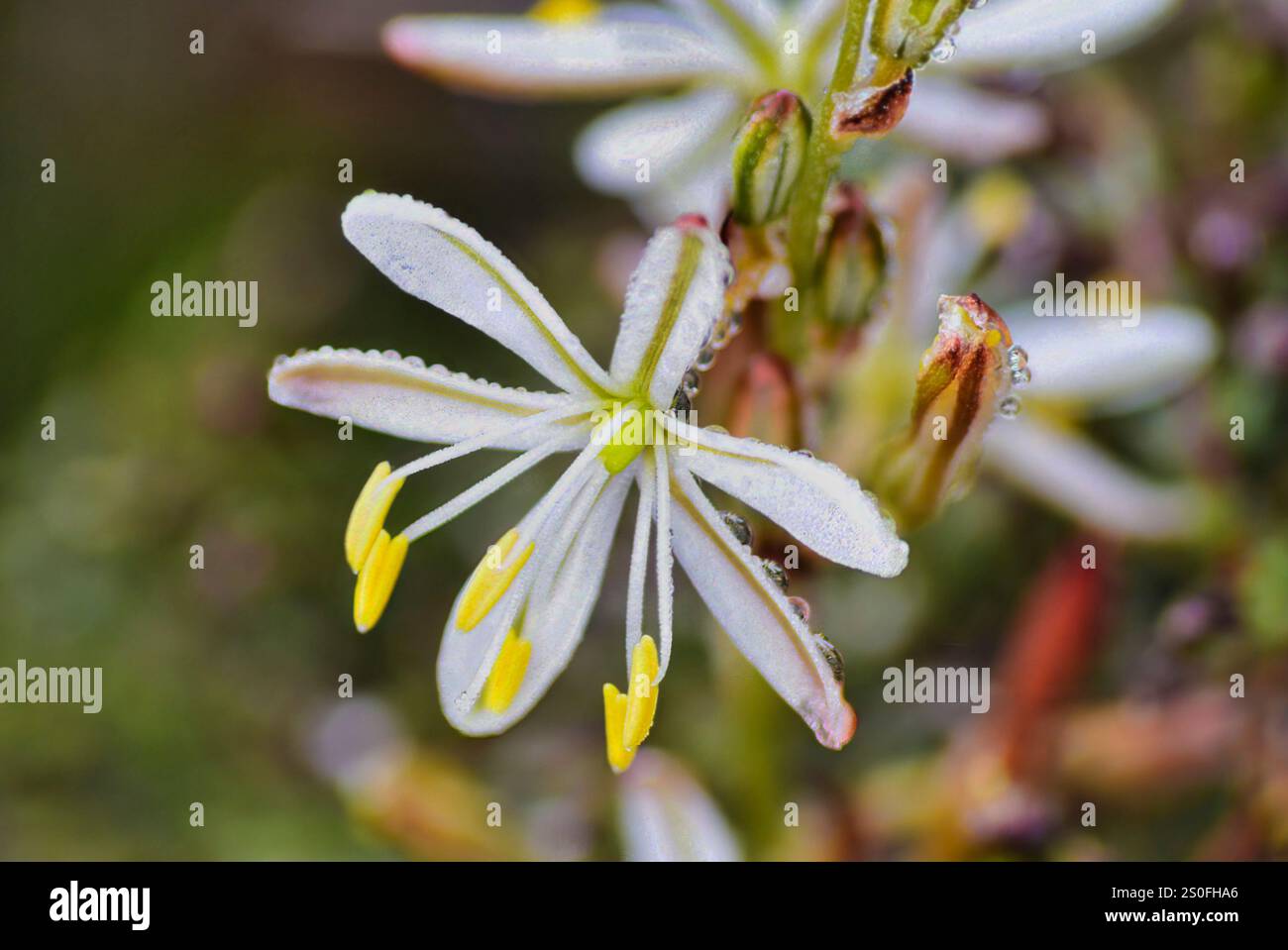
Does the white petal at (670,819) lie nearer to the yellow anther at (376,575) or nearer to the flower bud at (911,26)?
the yellow anther at (376,575)

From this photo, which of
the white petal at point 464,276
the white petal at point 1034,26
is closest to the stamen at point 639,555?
the white petal at point 464,276

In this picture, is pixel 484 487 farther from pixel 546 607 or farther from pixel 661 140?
pixel 661 140

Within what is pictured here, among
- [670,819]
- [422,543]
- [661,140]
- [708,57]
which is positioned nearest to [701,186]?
[661,140]

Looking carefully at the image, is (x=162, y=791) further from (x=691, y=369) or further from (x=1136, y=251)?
(x=1136, y=251)

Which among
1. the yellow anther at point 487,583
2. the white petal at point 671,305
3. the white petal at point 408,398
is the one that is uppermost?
the white petal at point 671,305

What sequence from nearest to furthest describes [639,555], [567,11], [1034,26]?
[639,555], [1034,26], [567,11]
